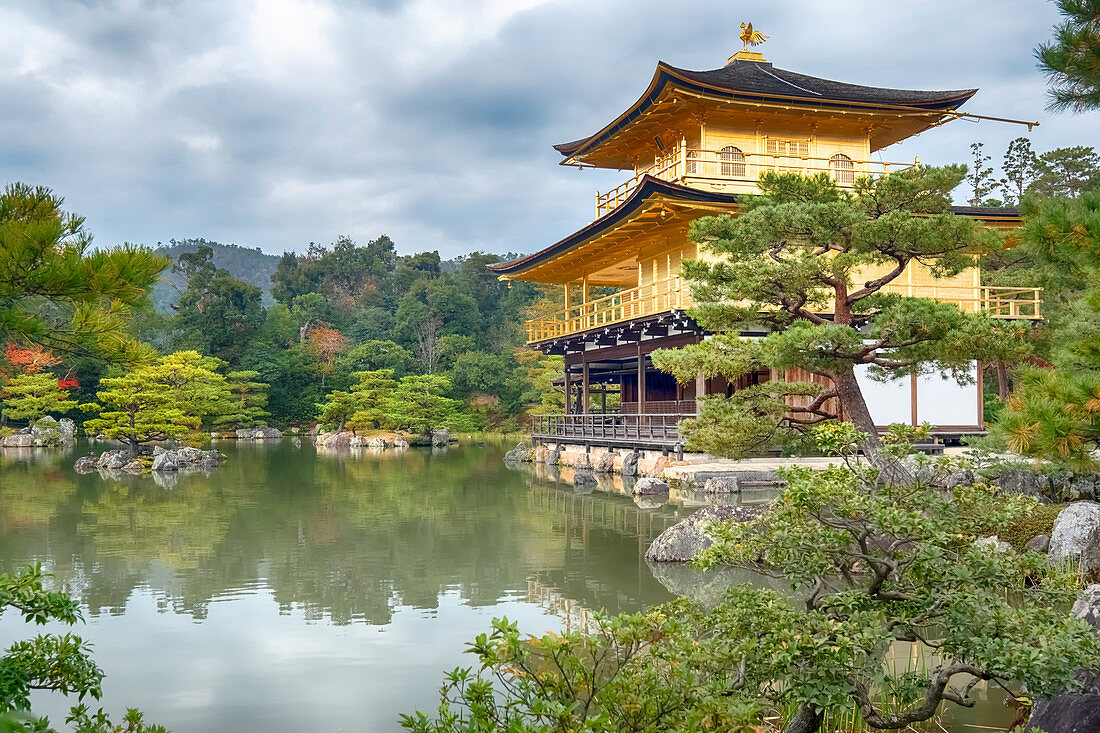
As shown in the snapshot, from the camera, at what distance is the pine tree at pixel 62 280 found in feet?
12.8

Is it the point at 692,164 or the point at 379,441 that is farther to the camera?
the point at 379,441


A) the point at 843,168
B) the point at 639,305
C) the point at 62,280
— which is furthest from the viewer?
the point at 843,168

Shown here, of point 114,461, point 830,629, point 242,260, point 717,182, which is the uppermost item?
point 242,260

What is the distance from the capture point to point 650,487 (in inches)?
574

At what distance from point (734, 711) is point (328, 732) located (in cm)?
258

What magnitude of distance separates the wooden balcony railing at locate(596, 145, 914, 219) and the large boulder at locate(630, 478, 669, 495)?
258 inches

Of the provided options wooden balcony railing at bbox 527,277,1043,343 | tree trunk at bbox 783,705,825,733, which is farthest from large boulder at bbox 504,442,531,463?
tree trunk at bbox 783,705,825,733

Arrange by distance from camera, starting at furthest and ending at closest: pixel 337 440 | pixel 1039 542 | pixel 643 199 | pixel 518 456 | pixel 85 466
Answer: pixel 337 440
pixel 518 456
pixel 85 466
pixel 643 199
pixel 1039 542

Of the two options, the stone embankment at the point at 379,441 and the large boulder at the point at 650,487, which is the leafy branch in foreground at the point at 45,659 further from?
the stone embankment at the point at 379,441

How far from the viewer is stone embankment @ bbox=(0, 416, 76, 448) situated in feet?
102

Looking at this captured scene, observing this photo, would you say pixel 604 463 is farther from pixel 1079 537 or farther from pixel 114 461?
pixel 1079 537

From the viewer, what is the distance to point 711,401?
8891 millimetres

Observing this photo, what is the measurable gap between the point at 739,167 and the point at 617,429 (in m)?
6.47

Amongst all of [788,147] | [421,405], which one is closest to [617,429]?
[788,147]
